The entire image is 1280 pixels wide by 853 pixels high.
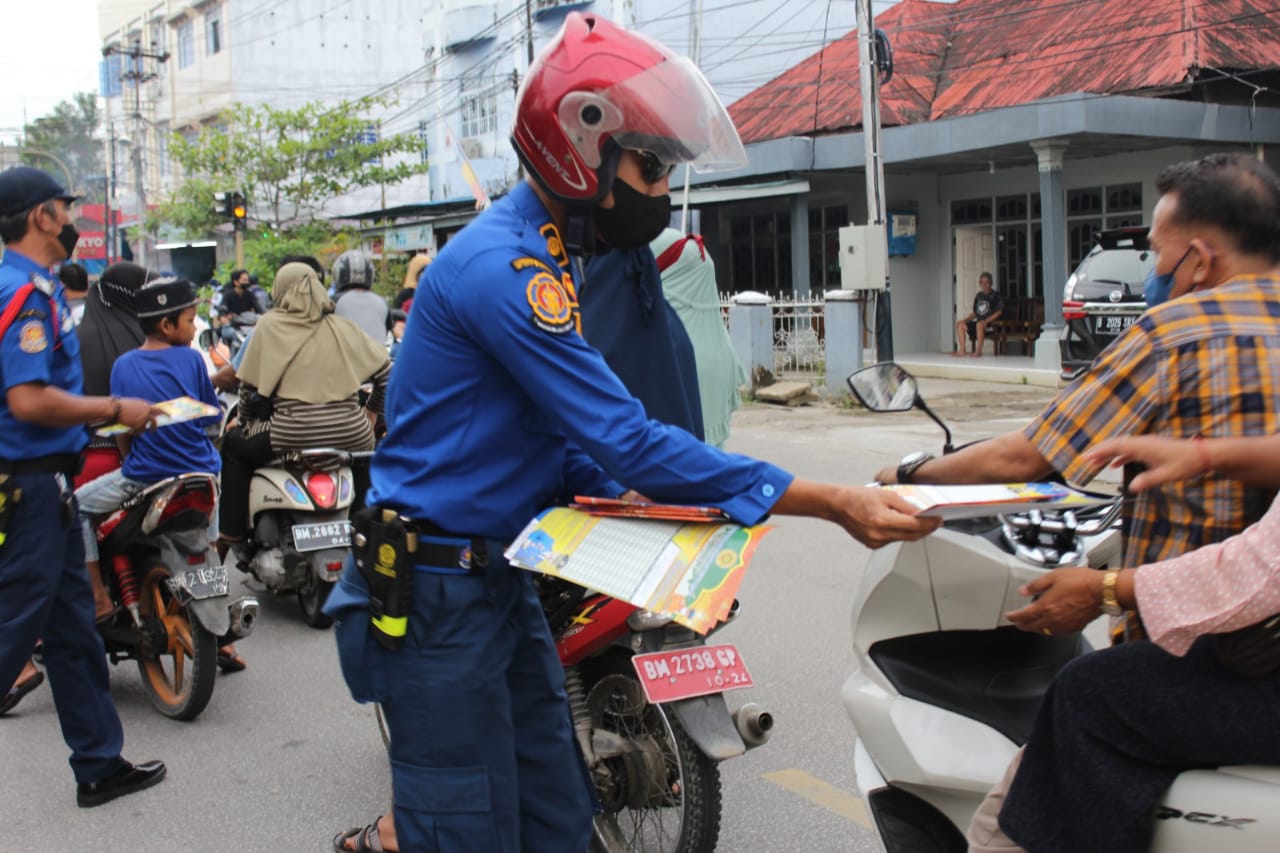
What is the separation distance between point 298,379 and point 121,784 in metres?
2.31

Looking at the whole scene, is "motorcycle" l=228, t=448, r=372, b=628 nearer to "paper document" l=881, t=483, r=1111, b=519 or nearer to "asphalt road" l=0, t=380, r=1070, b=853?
"asphalt road" l=0, t=380, r=1070, b=853

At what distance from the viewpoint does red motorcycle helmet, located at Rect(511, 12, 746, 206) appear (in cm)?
224

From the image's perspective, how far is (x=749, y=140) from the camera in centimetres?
2144

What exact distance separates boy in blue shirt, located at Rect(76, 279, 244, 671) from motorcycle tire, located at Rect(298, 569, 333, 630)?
103cm

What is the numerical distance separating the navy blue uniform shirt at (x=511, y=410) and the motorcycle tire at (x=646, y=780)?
112cm

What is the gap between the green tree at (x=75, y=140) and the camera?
6556cm

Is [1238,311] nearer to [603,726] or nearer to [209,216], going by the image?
[603,726]

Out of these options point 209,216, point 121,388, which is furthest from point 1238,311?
point 209,216

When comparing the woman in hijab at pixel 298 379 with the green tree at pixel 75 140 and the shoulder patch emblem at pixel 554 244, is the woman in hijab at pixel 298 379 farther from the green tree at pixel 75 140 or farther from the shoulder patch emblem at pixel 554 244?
the green tree at pixel 75 140

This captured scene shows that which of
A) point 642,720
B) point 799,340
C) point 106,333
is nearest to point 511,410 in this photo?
point 642,720

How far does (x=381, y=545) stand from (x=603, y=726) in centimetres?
139

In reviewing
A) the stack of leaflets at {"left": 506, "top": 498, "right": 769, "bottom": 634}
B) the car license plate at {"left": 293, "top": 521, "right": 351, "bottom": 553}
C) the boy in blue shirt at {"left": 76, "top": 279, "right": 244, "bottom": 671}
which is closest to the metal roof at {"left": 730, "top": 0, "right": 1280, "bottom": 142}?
the car license plate at {"left": 293, "top": 521, "right": 351, "bottom": 553}

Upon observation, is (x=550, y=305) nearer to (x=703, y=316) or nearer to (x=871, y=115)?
(x=703, y=316)

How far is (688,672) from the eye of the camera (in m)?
3.04
